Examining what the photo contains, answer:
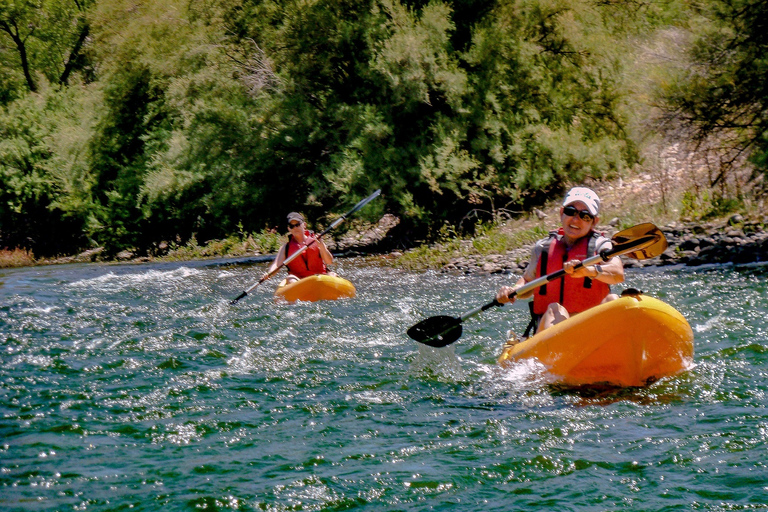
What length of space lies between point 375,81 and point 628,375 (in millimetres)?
11249

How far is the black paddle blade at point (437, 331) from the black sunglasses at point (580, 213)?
3.65 feet

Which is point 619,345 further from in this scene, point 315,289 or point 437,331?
point 315,289

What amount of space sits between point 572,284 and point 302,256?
5402 mm

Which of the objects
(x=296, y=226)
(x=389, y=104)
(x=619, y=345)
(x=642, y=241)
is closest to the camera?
(x=619, y=345)

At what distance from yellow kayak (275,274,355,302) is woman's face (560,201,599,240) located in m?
4.39

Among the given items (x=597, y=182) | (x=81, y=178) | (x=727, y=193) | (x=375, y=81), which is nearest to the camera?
(x=727, y=193)

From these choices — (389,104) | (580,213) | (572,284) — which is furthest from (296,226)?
(389,104)

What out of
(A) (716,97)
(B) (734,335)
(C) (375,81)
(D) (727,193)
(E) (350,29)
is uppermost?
(E) (350,29)

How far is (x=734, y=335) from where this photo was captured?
646 cm

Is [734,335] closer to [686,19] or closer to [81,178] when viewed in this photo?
[686,19]

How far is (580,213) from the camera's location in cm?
530

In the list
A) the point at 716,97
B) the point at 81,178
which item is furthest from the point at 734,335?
the point at 81,178

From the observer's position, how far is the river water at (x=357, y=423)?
353 cm

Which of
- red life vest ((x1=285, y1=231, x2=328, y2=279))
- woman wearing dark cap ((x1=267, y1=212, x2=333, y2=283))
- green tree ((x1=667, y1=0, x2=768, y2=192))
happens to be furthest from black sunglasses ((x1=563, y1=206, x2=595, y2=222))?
green tree ((x1=667, y1=0, x2=768, y2=192))
